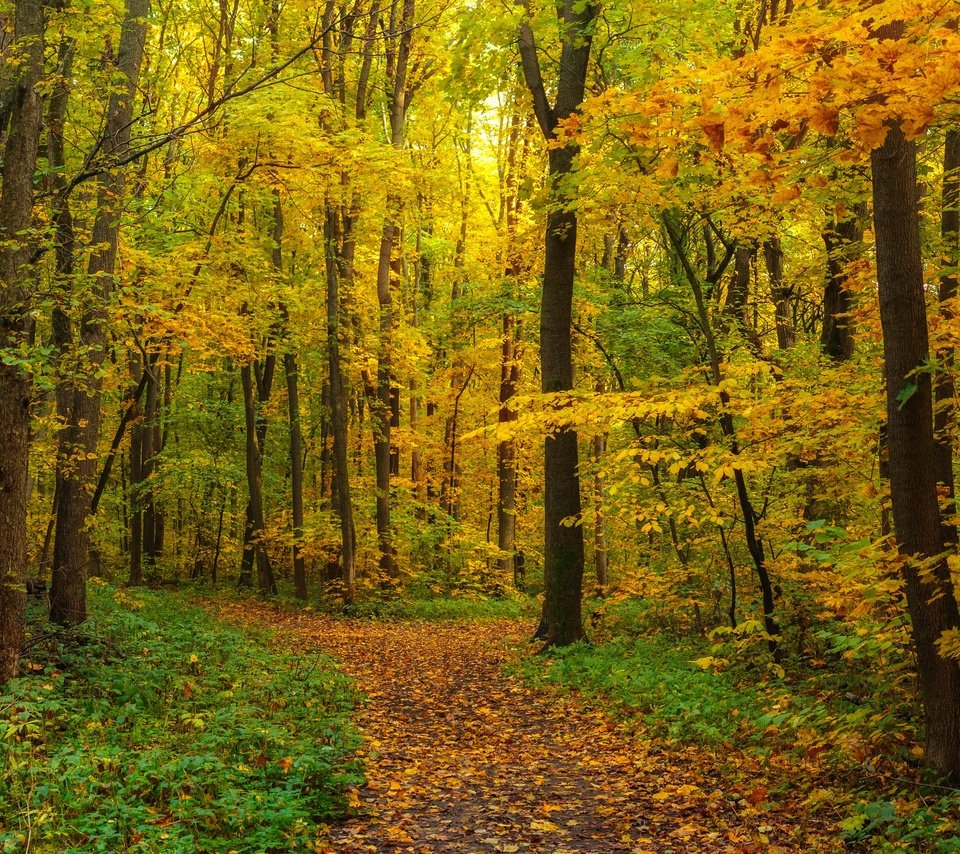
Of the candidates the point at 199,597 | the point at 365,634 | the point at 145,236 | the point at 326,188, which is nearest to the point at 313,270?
the point at 326,188

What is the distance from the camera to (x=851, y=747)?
17.3 ft

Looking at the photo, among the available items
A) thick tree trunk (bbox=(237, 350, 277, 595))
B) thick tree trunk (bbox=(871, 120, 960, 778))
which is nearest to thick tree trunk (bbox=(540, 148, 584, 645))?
thick tree trunk (bbox=(871, 120, 960, 778))

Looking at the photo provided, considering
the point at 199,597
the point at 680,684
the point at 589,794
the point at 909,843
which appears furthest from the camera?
the point at 199,597

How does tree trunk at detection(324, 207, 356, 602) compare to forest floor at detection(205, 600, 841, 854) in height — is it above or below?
above

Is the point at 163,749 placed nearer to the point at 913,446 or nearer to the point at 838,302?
the point at 913,446

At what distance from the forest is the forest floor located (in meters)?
0.04

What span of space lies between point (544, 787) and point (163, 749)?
2.92 meters

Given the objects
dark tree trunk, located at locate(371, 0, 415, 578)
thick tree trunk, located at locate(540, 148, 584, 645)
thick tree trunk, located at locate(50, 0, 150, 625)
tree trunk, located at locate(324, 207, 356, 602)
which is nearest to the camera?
thick tree trunk, located at locate(50, 0, 150, 625)

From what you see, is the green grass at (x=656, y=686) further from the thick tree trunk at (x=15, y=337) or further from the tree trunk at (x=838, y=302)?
the thick tree trunk at (x=15, y=337)

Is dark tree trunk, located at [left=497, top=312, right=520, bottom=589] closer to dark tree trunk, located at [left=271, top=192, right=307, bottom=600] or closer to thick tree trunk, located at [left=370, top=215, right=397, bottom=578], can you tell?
thick tree trunk, located at [left=370, top=215, right=397, bottom=578]

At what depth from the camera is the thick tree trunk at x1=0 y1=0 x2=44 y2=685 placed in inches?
274

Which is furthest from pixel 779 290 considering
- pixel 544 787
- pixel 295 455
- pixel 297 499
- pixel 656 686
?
pixel 297 499

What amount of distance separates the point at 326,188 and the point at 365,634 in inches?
368

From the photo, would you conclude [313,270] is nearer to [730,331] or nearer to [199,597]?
[199,597]
